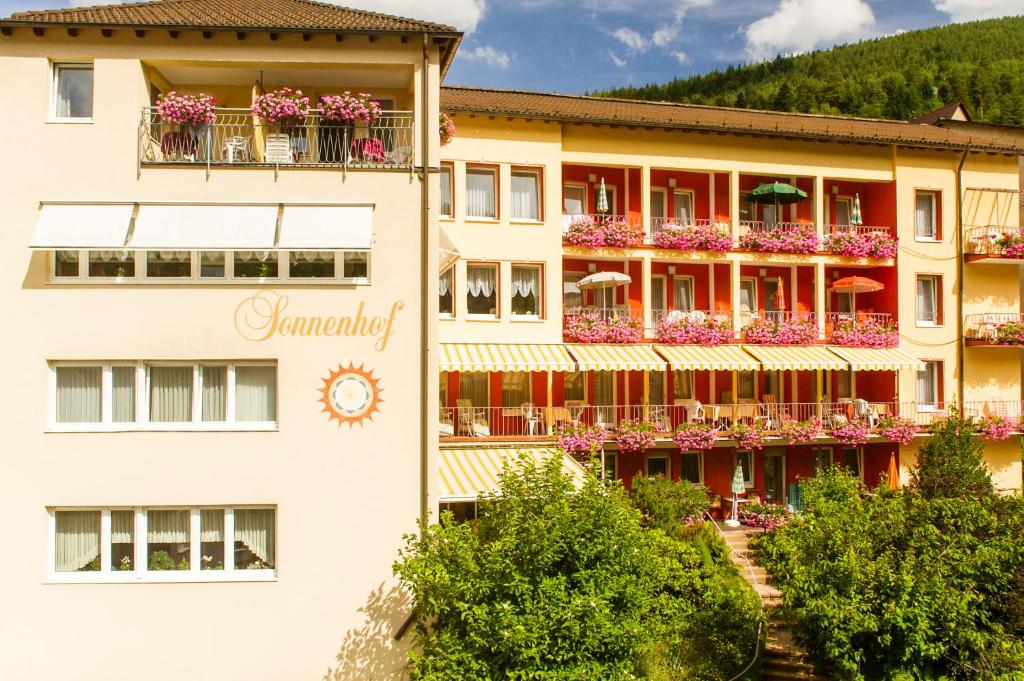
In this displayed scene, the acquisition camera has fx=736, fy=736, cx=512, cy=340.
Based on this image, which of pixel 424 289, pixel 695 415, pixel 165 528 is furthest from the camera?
pixel 695 415

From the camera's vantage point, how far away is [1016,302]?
28938mm

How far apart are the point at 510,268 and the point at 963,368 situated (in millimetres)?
18335

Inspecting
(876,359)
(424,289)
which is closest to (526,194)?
(424,289)

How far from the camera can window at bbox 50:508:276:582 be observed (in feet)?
43.2

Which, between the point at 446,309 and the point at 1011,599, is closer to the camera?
the point at 1011,599

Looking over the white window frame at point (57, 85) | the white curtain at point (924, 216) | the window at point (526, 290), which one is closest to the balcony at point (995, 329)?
the white curtain at point (924, 216)

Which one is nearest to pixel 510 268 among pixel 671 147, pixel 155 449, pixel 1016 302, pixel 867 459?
pixel 671 147

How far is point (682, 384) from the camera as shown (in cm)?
2700

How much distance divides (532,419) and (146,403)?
13279 mm

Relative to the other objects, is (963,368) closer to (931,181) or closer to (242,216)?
(931,181)

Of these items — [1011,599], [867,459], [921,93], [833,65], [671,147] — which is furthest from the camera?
[833,65]

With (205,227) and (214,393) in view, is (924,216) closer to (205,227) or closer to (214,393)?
(205,227)

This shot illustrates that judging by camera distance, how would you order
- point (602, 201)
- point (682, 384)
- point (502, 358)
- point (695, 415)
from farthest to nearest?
point (682, 384) < point (695, 415) < point (602, 201) < point (502, 358)

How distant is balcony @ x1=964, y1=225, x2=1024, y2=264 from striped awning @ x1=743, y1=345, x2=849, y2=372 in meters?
7.87
